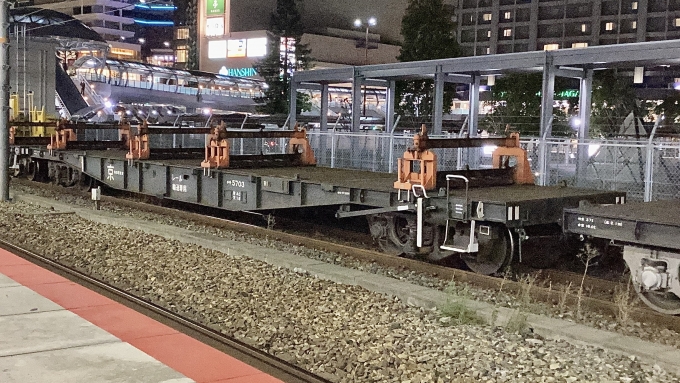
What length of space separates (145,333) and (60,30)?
83.9 metres

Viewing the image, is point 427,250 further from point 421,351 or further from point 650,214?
point 421,351

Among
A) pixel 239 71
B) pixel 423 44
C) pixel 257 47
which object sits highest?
pixel 257 47

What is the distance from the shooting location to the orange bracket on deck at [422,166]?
412 inches

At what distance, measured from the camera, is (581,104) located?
2275 cm

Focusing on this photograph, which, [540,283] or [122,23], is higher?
[122,23]

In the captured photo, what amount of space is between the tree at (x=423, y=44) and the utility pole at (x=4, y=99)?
77.6 feet

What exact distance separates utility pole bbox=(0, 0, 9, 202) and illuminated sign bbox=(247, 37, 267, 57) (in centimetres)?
7489

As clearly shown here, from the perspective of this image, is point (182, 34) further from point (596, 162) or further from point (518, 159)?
point (518, 159)

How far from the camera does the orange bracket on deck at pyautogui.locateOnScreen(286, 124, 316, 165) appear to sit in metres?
17.4

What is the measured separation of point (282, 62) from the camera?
59906 mm

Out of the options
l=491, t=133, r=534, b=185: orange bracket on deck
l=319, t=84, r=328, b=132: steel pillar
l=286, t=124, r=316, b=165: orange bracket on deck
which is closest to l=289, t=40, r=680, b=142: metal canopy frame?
l=319, t=84, r=328, b=132: steel pillar

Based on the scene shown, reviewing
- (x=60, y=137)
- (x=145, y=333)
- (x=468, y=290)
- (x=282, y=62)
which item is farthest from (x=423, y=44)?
(x=145, y=333)

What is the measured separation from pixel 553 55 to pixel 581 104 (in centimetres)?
214

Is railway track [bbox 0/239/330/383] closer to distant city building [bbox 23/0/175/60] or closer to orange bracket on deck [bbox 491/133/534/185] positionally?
orange bracket on deck [bbox 491/133/534/185]
